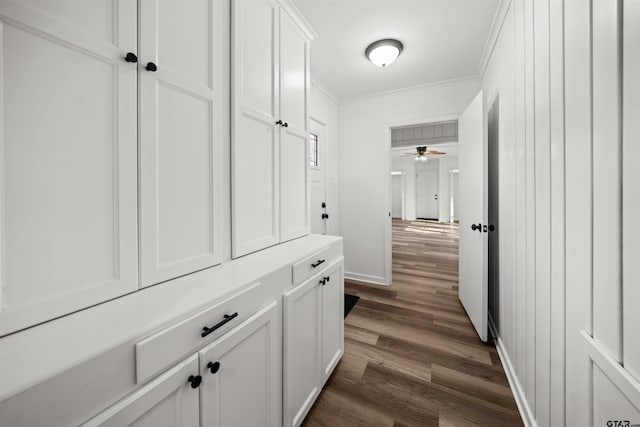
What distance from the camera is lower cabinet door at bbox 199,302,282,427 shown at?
2.47 feet

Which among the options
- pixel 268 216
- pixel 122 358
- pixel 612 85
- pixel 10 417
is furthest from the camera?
pixel 268 216

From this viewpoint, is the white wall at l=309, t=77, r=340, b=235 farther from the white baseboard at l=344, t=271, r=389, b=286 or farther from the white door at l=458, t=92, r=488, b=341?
the white door at l=458, t=92, r=488, b=341

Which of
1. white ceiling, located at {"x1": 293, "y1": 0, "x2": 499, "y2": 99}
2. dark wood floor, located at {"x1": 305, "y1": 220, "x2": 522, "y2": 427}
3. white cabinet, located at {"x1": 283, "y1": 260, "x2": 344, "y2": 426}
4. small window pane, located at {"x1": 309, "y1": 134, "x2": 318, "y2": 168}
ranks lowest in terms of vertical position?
dark wood floor, located at {"x1": 305, "y1": 220, "x2": 522, "y2": 427}

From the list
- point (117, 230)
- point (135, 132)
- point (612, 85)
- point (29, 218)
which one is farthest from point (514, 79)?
point (29, 218)

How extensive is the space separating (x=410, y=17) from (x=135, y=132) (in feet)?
6.73

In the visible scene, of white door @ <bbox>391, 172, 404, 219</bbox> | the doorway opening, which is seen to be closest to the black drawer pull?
the doorway opening

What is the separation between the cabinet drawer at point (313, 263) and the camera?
3.87 feet

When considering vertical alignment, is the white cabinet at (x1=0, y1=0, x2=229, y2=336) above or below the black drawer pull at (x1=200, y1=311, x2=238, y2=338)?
above

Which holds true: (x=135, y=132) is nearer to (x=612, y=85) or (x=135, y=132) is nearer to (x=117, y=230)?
(x=117, y=230)

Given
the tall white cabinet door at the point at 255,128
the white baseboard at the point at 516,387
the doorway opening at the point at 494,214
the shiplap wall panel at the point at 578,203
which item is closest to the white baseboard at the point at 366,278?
the doorway opening at the point at 494,214

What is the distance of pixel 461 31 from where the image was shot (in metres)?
1.99

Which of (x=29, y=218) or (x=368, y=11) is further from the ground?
(x=368, y=11)

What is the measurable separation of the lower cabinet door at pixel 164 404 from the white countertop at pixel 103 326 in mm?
135

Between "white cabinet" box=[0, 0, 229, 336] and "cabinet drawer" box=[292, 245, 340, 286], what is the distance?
1.34 feet
